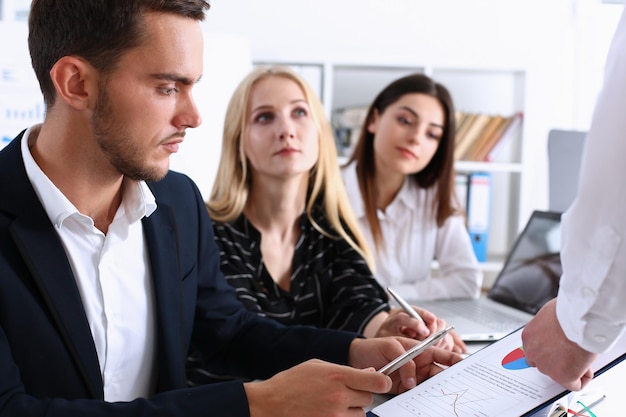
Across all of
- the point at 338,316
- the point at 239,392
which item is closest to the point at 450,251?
Answer: the point at 338,316

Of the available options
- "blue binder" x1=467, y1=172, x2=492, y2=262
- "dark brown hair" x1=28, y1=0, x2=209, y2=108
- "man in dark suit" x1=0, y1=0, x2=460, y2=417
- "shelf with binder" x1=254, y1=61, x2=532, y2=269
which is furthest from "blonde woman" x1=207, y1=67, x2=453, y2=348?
"blue binder" x1=467, y1=172, x2=492, y2=262

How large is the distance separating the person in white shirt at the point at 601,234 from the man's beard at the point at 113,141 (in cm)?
68

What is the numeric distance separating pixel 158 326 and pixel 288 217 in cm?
67

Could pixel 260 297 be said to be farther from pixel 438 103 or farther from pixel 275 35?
pixel 275 35

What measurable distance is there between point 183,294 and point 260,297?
40cm

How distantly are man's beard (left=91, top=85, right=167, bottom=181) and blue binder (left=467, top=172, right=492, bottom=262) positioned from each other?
2.67 m

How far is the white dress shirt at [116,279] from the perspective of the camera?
3.61ft

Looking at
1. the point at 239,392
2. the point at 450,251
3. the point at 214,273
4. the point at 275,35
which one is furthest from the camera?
the point at 275,35

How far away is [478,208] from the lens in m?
3.56

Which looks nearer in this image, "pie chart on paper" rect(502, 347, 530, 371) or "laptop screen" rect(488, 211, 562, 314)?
"pie chart on paper" rect(502, 347, 530, 371)

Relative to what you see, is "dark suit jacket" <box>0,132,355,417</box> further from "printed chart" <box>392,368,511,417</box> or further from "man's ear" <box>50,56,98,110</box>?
"printed chart" <box>392,368,511,417</box>

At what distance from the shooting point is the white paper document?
2.99 ft

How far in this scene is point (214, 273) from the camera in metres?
1.40

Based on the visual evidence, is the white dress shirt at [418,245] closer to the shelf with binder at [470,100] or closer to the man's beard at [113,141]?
the shelf with binder at [470,100]
